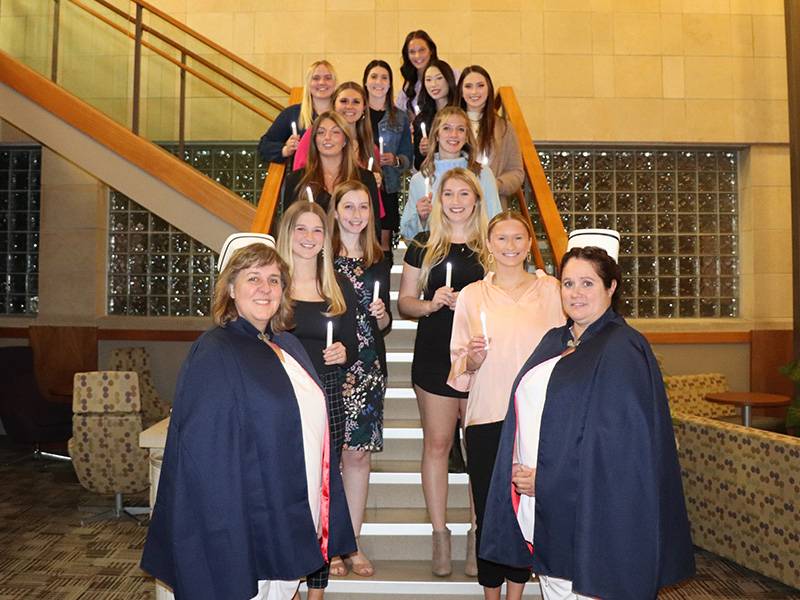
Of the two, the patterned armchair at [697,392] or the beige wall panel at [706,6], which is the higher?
the beige wall panel at [706,6]

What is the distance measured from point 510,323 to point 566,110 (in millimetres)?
6438

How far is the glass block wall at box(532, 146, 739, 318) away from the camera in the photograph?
30.0 feet

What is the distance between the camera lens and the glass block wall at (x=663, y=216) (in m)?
9.14

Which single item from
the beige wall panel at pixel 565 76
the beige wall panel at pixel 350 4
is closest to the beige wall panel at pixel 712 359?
the beige wall panel at pixel 565 76

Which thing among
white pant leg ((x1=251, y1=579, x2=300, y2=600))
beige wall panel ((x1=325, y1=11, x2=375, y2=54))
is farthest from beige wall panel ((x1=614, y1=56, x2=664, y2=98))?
white pant leg ((x1=251, y1=579, x2=300, y2=600))

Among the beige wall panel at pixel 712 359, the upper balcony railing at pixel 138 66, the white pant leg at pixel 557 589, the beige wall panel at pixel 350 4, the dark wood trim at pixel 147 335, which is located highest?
the beige wall panel at pixel 350 4

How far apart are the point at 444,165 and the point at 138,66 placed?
3618 millimetres

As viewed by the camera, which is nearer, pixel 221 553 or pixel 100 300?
pixel 221 553

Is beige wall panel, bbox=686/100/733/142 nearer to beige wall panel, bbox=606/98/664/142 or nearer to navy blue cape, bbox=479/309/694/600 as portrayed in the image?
beige wall panel, bbox=606/98/664/142

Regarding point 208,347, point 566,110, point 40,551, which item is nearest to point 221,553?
point 208,347

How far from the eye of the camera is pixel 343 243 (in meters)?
3.60

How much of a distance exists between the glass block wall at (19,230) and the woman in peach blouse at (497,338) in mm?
7998

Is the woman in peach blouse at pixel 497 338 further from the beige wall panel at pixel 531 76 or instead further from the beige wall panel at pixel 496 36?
the beige wall panel at pixel 496 36

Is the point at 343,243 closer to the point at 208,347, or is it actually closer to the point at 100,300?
the point at 208,347
